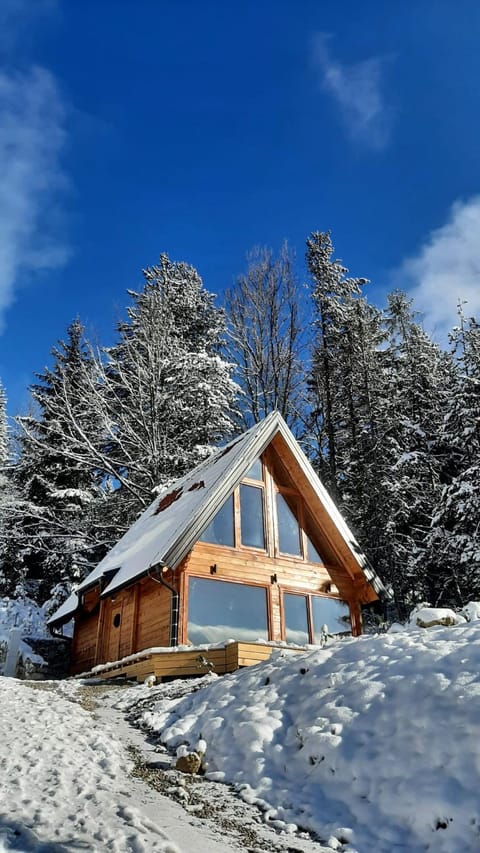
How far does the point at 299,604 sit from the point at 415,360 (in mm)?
10402

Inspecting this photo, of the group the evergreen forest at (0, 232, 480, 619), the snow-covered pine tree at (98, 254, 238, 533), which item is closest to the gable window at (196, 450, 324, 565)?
the evergreen forest at (0, 232, 480, 619)

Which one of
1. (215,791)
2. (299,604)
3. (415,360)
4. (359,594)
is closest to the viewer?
(215,791)

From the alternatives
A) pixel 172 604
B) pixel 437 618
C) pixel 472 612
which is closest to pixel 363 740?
pixel 437 618

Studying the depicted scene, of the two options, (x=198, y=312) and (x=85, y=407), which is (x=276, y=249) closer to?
(x=198, y=312)

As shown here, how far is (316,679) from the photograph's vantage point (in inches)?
224

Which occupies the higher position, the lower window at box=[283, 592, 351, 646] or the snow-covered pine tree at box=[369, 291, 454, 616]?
the snow-covered pine tree at box=[369, 291, 454, 616]

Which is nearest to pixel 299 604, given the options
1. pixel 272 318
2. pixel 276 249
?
pixel 272 318

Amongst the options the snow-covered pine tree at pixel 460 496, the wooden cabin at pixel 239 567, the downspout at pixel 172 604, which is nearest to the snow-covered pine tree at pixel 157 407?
the wooden cabin at pixel 239 567

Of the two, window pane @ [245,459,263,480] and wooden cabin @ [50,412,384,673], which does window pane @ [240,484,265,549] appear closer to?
wooden cabin @ [50,412,384,673]

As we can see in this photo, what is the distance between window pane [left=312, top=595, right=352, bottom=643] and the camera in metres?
13.5

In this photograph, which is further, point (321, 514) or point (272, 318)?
point (272, 318)

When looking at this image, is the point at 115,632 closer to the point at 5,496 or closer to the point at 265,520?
the point at 265,520

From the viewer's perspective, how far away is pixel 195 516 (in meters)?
11.7

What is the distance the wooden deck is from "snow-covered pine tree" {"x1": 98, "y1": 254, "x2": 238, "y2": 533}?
31.1ft
